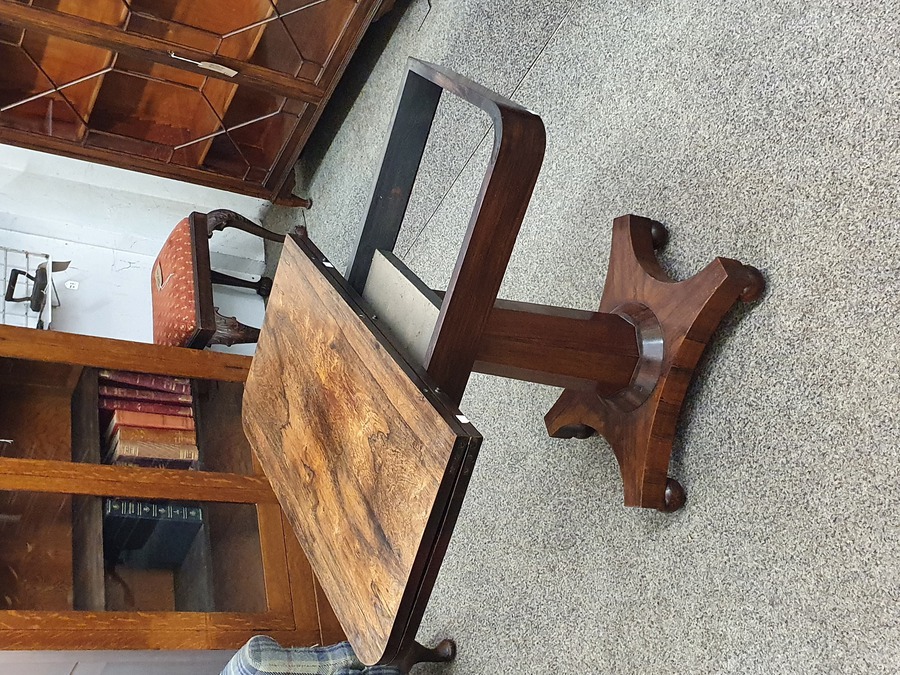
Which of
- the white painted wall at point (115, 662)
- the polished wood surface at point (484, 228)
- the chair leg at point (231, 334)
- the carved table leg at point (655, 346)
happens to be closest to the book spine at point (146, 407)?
the chair leg at point (231, 334)

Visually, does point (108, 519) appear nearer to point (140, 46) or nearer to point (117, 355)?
point (117, 355)

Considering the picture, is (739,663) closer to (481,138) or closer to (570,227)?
(570,227)

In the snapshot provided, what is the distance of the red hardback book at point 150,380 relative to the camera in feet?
7.22

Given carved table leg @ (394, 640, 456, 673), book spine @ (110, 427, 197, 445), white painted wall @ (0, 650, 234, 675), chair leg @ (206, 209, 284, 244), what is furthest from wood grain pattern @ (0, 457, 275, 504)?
chair leg @ (206, 209, 284, 244)

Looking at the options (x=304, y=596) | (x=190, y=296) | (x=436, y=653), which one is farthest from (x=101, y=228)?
(x=436, y=653)

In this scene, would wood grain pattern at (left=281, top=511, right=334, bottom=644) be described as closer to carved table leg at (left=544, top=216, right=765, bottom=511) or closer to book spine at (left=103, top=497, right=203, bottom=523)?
book spine at (left=103, top=497, right=203, bottom=523)

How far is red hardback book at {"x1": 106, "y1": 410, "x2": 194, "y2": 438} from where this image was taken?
6.95ft

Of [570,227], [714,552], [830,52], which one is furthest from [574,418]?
[830,52]

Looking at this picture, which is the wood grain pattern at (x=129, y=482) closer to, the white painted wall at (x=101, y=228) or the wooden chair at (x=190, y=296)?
the wooden chair at (x=190, y=296)

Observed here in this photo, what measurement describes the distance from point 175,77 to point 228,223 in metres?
0.58

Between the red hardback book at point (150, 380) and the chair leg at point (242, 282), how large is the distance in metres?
0.78

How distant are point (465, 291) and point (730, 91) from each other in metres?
0.67

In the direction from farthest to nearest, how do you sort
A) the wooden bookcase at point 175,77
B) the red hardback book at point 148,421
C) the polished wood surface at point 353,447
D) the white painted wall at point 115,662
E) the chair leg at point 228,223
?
the chair leg at point 228,223 → the wooden bookcase at point 175,77 → the red hardback book at point 148,421 → the white painted wall at point 115,662 → the polished wood surface at point 353,447

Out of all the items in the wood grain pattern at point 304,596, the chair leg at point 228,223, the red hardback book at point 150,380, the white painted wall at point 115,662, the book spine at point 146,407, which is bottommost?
the white painted wall at point 115,662
